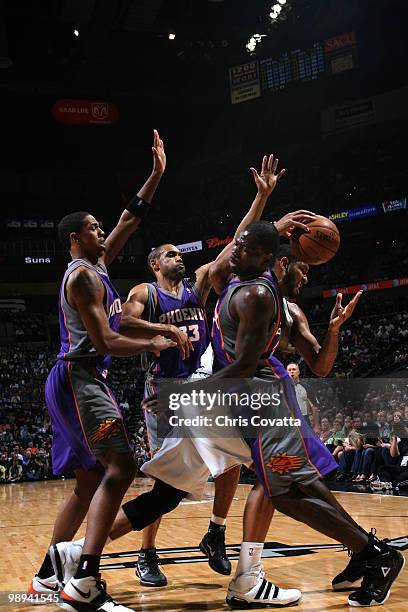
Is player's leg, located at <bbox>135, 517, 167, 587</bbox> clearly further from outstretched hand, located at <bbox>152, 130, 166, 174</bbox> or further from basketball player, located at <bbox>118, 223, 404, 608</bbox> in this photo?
outstretched hand, located at <bbox>152, 130, 166, 174</bbox>

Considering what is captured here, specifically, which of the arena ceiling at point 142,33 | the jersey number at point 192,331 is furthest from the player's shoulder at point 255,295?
the arena ceiling at point 142,33

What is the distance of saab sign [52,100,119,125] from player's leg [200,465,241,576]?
959 inches

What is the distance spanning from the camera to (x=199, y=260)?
102 feet

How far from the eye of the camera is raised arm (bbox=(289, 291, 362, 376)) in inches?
157

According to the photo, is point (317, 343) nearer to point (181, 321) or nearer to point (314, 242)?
point (314, 242)

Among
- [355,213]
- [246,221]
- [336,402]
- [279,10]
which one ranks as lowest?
[336,402]

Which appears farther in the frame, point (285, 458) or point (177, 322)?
point (177, 322)

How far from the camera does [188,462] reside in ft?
12.7

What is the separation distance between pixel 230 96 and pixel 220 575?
2462 centimetres

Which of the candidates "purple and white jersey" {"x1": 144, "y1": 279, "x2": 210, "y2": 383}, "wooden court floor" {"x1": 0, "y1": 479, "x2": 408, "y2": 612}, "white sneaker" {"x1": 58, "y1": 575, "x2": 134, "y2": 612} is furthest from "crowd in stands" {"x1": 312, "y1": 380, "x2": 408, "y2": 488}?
"white sneaker" {"x1": 58, "y1": 575, "x2": 134, "y2": 612}

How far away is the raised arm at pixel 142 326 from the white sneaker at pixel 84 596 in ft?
3.76

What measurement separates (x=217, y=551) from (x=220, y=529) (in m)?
0.13

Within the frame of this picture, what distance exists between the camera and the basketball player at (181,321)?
4430 millimetres

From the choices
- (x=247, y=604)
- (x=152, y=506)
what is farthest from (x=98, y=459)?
(x=247, y=604)
